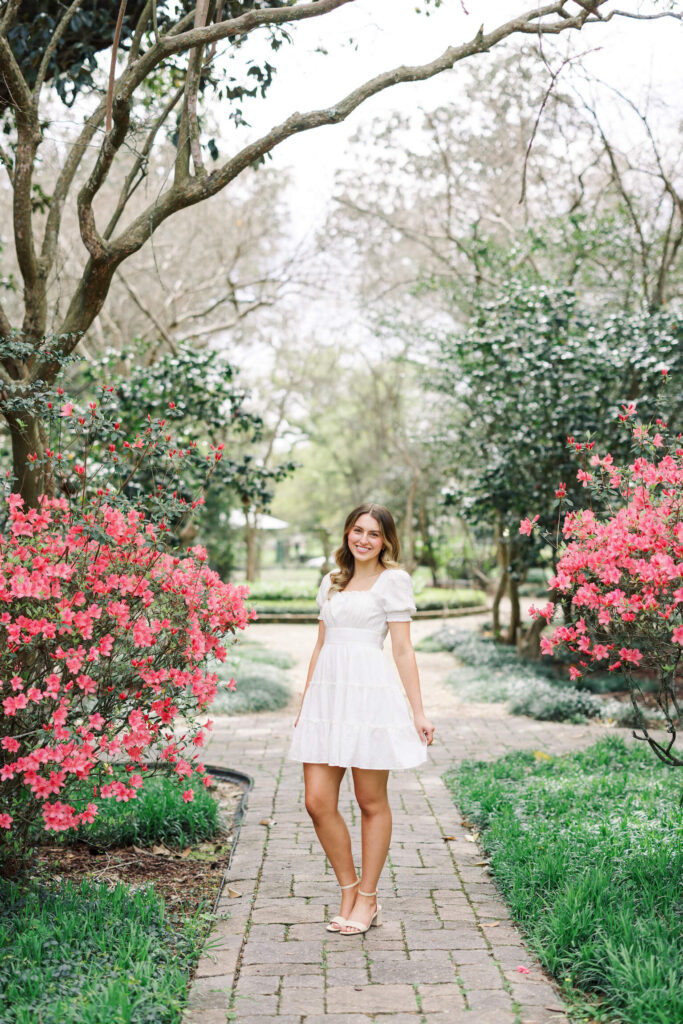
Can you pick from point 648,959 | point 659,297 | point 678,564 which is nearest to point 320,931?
point 648,959

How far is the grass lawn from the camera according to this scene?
297cm

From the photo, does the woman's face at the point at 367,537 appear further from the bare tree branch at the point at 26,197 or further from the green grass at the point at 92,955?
the bare tree branch at the point at 26,197

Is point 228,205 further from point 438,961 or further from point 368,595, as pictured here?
point 438,961

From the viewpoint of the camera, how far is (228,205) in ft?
51.8

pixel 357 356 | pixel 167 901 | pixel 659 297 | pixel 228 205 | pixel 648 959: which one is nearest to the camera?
pixel 648 959

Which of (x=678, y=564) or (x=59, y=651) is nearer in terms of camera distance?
(x=59, y=651)

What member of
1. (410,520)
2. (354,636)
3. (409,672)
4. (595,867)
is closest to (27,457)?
(354,636)

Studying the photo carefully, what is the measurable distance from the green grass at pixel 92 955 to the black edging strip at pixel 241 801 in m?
0.37

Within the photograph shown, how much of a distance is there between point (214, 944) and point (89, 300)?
11.5 ft

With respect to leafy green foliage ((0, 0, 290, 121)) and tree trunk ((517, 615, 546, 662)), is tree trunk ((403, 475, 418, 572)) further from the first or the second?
leafy green foliage ((0, 0, 290, 121))

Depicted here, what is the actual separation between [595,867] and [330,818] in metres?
1.31

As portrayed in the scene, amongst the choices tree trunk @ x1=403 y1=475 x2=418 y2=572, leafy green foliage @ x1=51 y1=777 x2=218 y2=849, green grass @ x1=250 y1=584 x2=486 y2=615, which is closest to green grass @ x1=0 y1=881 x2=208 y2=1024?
leafy green foliage @ x1=51 y1=777 x2=218 y2=849

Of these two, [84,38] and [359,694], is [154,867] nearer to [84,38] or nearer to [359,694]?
[359,694]

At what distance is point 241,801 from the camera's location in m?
5.83
